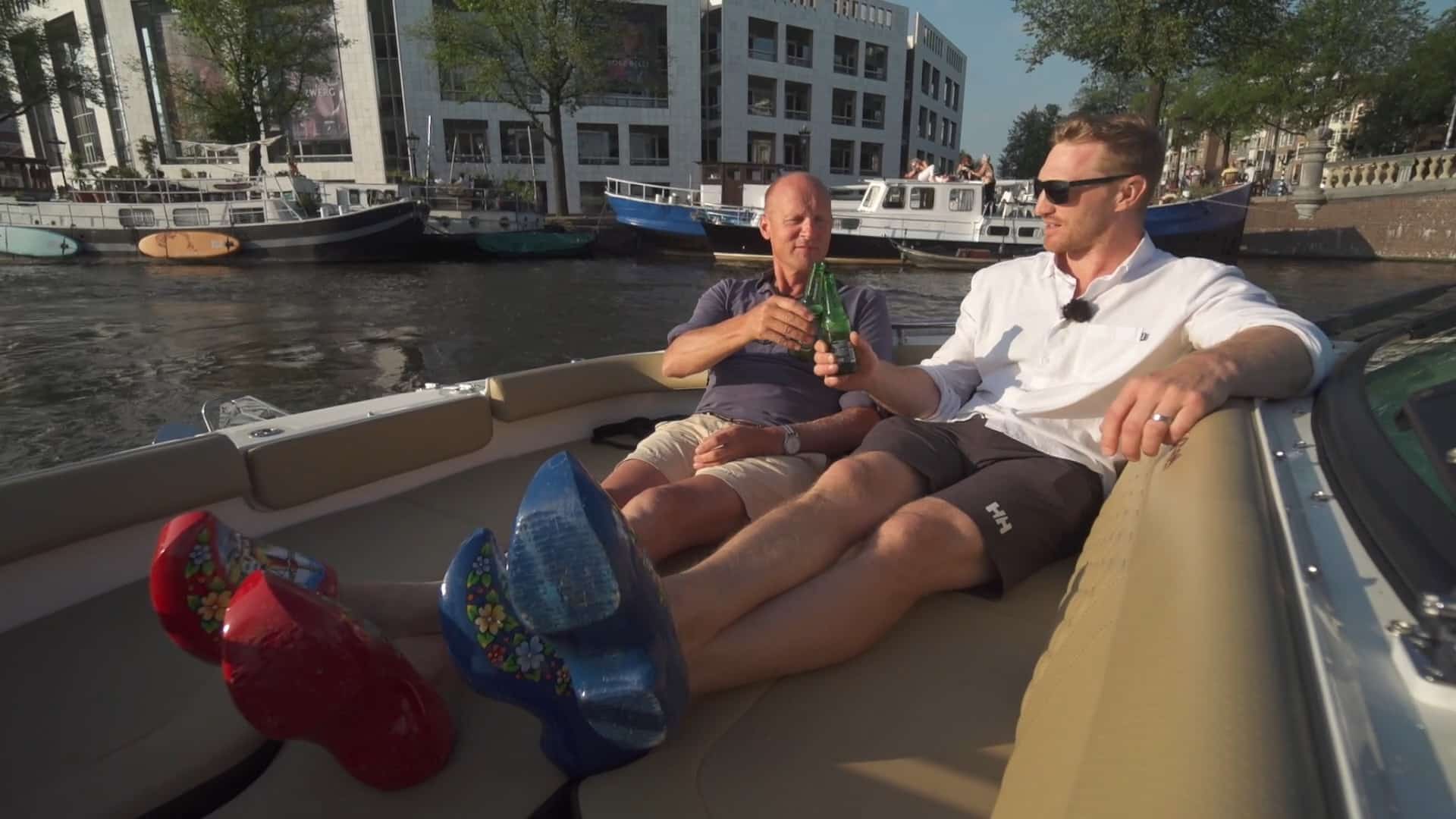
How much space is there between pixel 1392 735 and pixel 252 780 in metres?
1.44

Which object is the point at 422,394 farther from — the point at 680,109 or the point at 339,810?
the point at 680,109

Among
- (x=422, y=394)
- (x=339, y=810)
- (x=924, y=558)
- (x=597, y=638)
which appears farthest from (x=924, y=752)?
(x=422, y=394)

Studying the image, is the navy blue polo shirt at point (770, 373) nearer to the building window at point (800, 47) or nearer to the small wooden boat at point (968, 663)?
the small wooden boat at point (968, 663)

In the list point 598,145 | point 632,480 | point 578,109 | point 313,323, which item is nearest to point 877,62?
point 598,145

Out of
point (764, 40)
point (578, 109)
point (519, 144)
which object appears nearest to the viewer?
point (578, 109)

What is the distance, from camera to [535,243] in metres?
17.9

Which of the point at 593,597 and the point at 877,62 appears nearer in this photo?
the point at 593,597

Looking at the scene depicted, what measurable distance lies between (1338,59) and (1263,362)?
31.6 meters

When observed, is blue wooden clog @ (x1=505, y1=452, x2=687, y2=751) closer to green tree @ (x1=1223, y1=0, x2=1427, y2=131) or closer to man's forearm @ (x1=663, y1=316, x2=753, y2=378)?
man's forearm @ (x1=663, y1=316, x2=753, y2=378)

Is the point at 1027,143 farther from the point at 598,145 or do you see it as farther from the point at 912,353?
the point at 912,353

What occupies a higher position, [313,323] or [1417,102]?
[1417,102]

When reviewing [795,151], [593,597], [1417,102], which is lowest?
[593,597]

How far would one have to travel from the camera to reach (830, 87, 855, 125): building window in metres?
35.0

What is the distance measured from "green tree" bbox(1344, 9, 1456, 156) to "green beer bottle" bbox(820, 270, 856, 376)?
107 ft
